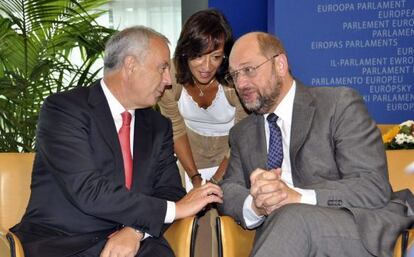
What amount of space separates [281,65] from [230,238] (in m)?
0.86

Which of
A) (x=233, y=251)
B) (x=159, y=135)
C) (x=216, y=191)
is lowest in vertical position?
(x=233, y=251)

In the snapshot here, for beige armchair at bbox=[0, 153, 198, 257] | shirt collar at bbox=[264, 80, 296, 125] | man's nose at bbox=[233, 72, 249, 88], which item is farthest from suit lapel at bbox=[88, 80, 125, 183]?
shirt collar at bbox=[264, 80, 296, 125]

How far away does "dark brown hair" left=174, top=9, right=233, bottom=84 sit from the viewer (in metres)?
3.74

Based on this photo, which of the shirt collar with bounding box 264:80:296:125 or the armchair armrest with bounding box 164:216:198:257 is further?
the shirt collar with bounding box 264:80:296:125

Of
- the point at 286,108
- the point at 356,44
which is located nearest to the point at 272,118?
the point at 286,108

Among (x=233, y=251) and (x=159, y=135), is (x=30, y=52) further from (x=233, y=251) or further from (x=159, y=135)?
(x=233, y=251)

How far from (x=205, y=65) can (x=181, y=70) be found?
240 millimetres

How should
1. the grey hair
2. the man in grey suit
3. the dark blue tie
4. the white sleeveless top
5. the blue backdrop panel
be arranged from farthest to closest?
the blue backdrop panel, the white sleeveless top, the dark blue tie, the grey hair, the man in grey suit

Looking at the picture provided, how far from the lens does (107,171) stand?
9.91 ft

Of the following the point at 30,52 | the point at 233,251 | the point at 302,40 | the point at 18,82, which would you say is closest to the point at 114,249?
the point at 233,251

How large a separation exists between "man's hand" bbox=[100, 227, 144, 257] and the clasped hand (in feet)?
1.77

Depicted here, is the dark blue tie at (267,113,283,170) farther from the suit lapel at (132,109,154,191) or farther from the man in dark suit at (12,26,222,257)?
the suit lapel at (132,109,154,191)

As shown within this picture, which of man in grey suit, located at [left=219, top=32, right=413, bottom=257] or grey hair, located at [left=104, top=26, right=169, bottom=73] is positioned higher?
grey hair, located at [left=104, top=26, right=169, bottom=73]

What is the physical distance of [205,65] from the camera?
3760mm
